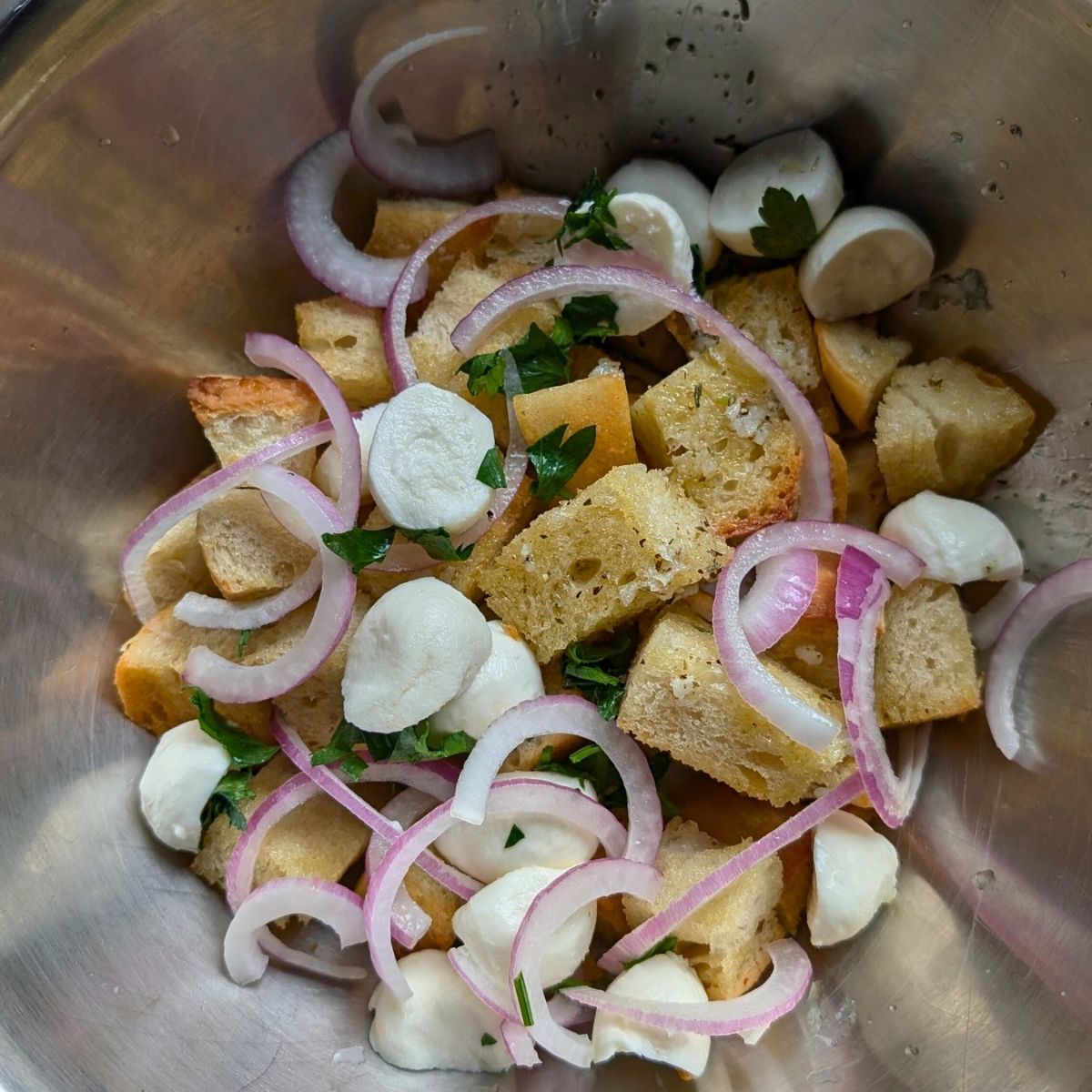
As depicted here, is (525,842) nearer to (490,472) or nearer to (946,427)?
(490,472)

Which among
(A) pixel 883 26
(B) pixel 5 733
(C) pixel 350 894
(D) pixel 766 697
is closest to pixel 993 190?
(A) pixel 883 26

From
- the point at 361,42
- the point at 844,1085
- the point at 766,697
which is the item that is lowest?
the point at 844,1085

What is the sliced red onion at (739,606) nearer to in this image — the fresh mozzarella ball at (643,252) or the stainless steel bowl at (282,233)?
the stainless steel bowl at (282,233)

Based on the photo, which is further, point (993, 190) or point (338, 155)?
point (338, 155)

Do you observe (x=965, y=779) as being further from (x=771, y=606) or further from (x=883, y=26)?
(x=883, y=26)

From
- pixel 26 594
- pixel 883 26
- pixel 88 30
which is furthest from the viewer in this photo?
pixel 26 594

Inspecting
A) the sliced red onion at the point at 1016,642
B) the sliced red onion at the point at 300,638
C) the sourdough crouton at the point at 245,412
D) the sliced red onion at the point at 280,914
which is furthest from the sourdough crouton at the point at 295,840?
the sliced red onion at the point at 1016,642

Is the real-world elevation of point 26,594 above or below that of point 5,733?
above

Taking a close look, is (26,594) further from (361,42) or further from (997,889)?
(997,889)

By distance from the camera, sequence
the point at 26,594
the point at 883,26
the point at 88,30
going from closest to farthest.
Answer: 1. the point at 88,30
2. the point at 883,26
3. the point at 26,594
